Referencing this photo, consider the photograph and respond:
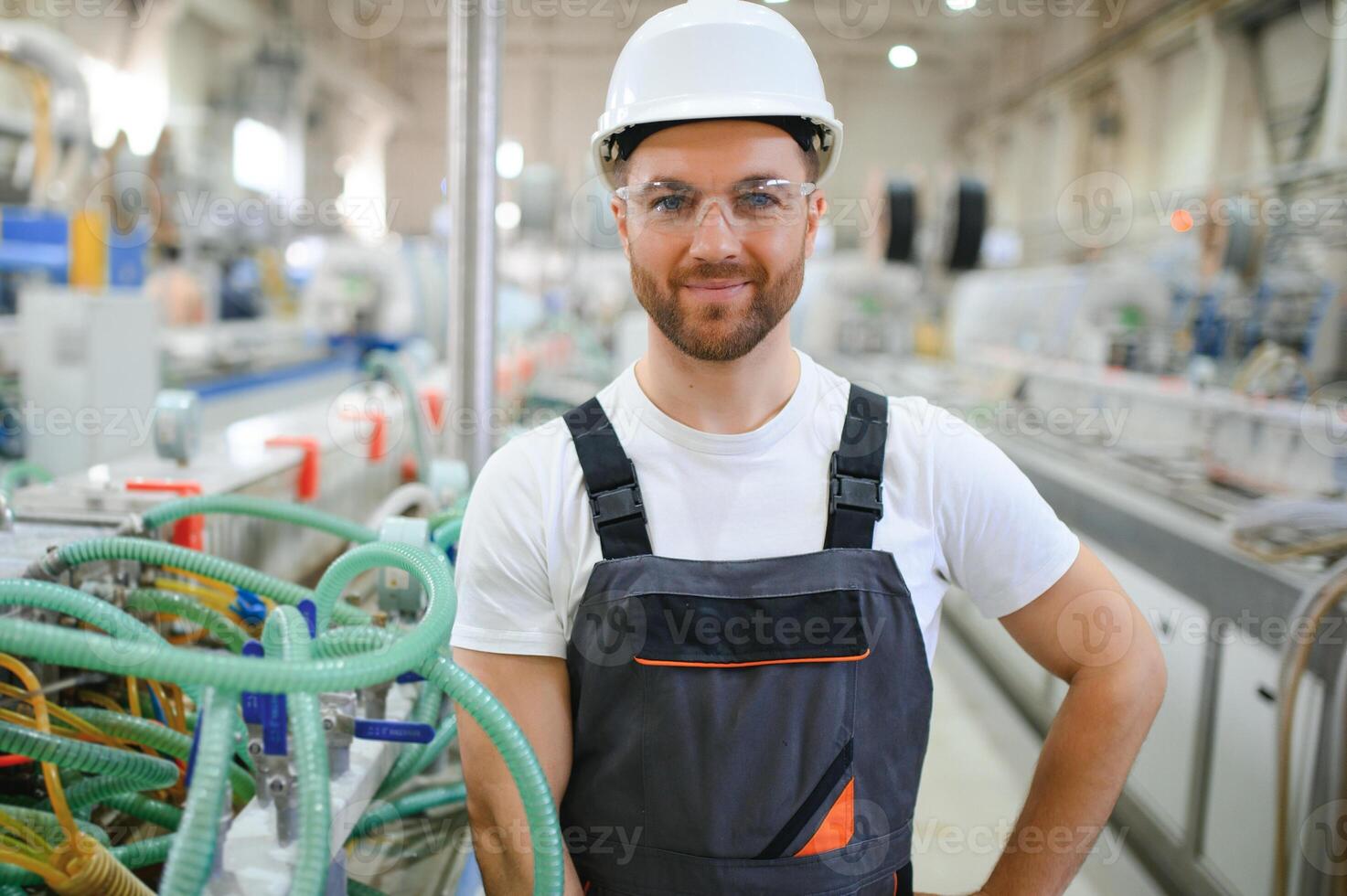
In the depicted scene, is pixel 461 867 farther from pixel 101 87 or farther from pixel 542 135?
pixel 101 87

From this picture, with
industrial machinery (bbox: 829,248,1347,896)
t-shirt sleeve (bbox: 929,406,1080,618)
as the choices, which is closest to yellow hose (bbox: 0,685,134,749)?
t-shirt sleeve (bbox: 929,406,1080,618)

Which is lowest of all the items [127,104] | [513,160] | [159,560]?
[159,560]

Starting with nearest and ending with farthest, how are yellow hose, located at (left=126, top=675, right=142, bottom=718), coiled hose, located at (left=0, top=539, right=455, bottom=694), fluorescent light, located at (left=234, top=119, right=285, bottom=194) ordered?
coiled hose, located at (left=0, top=539, right=455, bottom=694), yellow hose, located at (left=126, top=675, right=142, bottom=718), fluorescent light, located at (left=234, top=119, right=285, bottom=194)

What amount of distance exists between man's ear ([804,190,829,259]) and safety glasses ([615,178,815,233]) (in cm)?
6

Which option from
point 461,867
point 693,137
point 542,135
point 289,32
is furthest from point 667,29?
point 289,32

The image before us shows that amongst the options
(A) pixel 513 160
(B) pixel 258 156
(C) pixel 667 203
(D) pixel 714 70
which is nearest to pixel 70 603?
(C) pixel 667 203

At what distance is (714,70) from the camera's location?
1.09m

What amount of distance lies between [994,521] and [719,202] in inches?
20.3

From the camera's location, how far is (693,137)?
3.61ft

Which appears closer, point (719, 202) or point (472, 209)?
point (719, 202)

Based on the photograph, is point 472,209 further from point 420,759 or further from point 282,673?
point 282,673

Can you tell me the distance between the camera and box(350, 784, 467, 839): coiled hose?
1389 millimetres

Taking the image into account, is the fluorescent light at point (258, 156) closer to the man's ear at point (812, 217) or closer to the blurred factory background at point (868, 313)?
the blurred factory background at point (868, 313)

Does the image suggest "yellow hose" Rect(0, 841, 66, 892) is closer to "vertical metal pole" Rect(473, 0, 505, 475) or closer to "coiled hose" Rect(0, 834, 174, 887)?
"coiled hose" Rect(0, 834, 174, 887)
